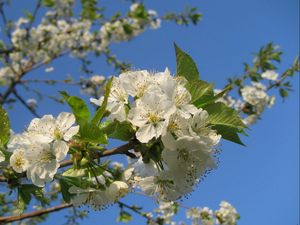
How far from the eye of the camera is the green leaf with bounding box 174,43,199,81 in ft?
4.98

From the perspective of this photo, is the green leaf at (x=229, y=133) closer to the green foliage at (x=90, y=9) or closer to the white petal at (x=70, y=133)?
the white petal at (x=70, y=133)

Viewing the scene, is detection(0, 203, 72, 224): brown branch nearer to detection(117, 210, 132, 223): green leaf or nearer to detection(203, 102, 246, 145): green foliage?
detection(203, 102, 246, 145): green foliage

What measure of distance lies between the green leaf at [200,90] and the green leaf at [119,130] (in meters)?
0.28

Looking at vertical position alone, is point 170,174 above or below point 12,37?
below

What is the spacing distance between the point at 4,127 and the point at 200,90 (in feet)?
2.73

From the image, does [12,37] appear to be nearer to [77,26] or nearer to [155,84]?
[77,26]

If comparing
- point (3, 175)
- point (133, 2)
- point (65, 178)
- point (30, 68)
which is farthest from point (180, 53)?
point (133, 2)

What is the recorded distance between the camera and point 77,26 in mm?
7820

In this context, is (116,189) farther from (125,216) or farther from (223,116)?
(125,216)

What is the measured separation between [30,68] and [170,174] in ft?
18.2

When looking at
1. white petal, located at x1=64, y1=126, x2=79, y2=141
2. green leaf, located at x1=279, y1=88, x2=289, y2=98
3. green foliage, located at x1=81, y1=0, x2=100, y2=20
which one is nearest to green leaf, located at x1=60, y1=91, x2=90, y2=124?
white petal, located at x1=64, y1=126, x2=79, y2=141

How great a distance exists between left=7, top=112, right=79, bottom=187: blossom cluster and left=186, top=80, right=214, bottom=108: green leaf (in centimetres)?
47

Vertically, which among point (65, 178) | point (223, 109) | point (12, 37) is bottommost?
point (65, 178)

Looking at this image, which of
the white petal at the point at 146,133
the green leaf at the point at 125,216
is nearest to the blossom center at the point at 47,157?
the white petal at the point at 146,133
